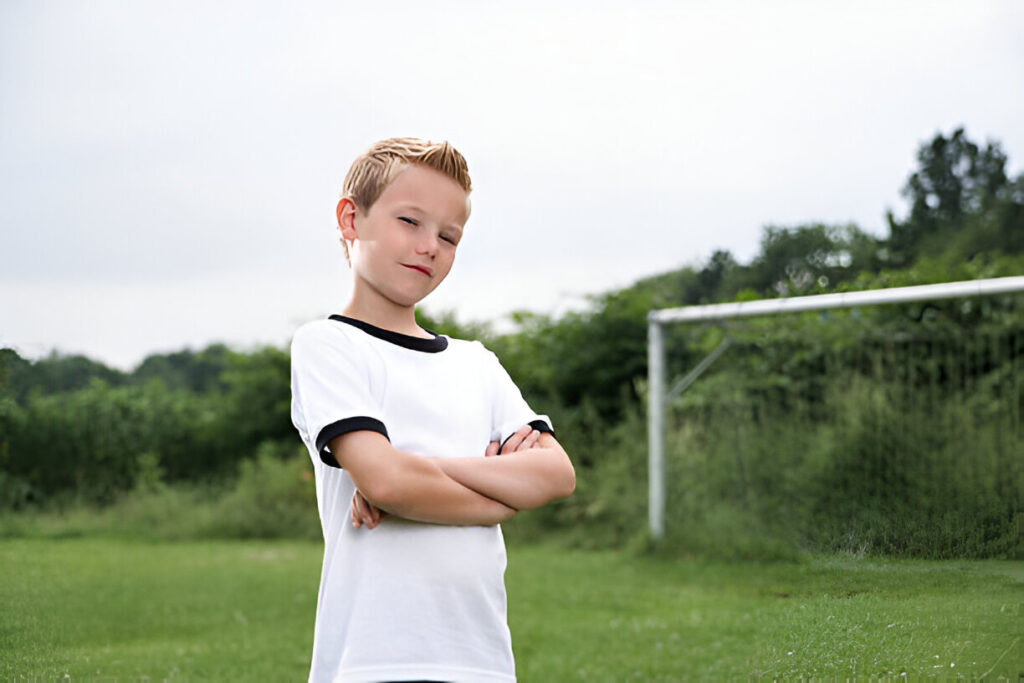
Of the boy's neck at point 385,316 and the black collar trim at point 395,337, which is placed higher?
the boy's neck at point 385,316

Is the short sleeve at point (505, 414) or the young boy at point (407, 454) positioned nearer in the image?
the young boy at point (407, 454)

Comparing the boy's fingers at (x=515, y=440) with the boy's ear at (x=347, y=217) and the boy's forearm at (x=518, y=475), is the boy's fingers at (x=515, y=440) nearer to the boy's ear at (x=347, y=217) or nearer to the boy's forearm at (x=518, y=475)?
the boy's forearm at (x=518, y=475)

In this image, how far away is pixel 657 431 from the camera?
27.9 feet

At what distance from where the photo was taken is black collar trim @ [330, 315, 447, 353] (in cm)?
166

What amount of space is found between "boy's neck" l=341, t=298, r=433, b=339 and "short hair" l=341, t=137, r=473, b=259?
159 mm

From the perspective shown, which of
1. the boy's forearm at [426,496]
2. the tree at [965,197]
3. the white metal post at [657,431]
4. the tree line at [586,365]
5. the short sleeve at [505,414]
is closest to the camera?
the boy's forearm at [426,496]

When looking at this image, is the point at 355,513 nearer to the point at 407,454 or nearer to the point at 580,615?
the point at 407,454

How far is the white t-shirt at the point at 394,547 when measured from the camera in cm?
155

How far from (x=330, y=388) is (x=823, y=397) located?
653 cm

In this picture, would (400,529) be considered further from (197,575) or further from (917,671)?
(197,575)

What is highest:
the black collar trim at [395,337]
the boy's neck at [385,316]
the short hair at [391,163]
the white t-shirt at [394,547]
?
the short hair at [391,163]

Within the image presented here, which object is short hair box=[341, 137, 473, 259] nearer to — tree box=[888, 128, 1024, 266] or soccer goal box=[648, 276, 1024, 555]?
soccer goal box=[648, 276, 1024, 555]

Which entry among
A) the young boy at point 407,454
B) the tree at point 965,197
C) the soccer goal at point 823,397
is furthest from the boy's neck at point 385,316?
the tree at point 965,197

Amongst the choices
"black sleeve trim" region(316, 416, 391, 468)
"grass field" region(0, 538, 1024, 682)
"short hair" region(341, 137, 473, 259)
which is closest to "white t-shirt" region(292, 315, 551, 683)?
"black sleeve trim" region(316, 416, 391, 468)
